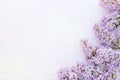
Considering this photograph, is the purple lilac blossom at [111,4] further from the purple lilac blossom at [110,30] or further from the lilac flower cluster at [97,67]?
the lilac flower cluster at [97,67]

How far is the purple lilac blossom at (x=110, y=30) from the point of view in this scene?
1834 millimetres

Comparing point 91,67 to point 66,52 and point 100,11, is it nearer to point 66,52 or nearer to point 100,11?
point 66,52

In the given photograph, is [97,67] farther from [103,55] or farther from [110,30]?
[110,30]

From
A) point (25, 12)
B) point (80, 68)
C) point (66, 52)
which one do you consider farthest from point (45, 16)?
point (80, 68)

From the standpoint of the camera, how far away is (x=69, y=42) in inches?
76.8

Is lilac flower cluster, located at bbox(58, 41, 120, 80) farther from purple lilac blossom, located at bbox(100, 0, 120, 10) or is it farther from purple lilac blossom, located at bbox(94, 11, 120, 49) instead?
purple lilac blossom, located at bbox(100, 0, 120, 10)

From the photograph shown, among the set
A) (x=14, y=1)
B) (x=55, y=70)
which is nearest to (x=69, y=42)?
(x=55, y=70)

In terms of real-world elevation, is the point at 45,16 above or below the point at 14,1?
below

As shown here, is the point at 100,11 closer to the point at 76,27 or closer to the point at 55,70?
the point at 76,27

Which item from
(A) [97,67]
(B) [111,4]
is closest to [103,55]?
(A) [97,67]

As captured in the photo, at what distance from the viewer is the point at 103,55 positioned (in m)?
1.80

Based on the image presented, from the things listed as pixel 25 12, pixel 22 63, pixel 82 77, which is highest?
pixel 25 12

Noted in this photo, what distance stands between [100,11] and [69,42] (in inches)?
11.3

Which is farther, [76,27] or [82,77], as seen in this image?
[76,27]
